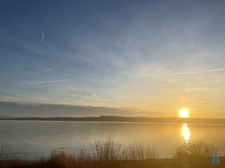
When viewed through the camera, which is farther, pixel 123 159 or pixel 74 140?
pixel 74 140

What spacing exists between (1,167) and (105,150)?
20.9 ft

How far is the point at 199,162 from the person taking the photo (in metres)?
18.8

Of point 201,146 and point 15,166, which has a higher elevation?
point 201,146

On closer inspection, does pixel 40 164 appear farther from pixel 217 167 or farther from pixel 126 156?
pixel 217 167

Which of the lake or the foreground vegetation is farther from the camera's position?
the lake

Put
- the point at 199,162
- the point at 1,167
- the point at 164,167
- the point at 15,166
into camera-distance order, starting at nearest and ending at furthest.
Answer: the point at 1,167 → the point at 164,167 → the point at 199,162 → the point at 15,166

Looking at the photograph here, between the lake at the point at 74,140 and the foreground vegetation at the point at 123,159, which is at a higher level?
the foreground vegetation at the point at 123,159

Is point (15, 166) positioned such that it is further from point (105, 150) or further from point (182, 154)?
point (182, 154)

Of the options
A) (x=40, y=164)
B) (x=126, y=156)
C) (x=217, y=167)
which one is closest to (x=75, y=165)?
(x=126, y=156)

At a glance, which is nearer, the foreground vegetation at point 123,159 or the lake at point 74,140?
the foreground vegetation at point 123,159

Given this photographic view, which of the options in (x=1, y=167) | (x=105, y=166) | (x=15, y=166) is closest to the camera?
(x=105, y=166)

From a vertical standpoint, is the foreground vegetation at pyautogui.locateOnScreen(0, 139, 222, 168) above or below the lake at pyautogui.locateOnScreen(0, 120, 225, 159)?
above

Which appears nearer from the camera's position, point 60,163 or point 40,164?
point 60,163

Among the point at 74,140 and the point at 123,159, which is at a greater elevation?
the point at 123,159
